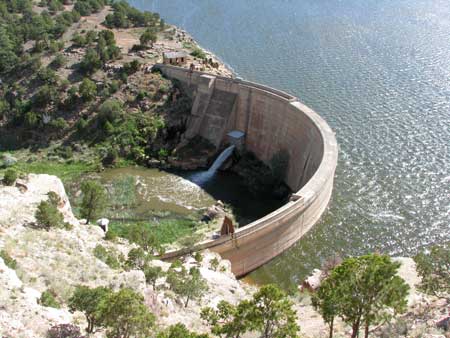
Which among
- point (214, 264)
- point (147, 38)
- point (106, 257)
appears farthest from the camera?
point (147, 38)

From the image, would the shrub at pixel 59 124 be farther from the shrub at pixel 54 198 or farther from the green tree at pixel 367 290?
the green tree at pixel 367 290

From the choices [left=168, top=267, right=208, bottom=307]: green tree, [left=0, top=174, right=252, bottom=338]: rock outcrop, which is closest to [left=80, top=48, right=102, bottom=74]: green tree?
[left=0, top=174, right=252, bottom=338]: rock outcrop

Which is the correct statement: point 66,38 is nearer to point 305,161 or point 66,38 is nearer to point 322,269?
point 305,161

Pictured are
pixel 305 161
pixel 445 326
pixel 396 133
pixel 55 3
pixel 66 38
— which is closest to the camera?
pixel 445 326


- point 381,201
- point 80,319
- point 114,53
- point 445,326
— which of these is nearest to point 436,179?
point 381,201

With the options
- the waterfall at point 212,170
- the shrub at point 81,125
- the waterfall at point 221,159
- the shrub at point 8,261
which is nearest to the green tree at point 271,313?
the shrub at point 8,261

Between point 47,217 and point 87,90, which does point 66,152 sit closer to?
point 87,90

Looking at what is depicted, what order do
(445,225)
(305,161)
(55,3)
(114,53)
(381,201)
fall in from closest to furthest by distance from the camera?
A: 1. (445,225)
2. (381,201)
3. (305,161)
4. (114,53)
5. (55,3)

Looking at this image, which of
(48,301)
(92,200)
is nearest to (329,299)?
(48,301)
